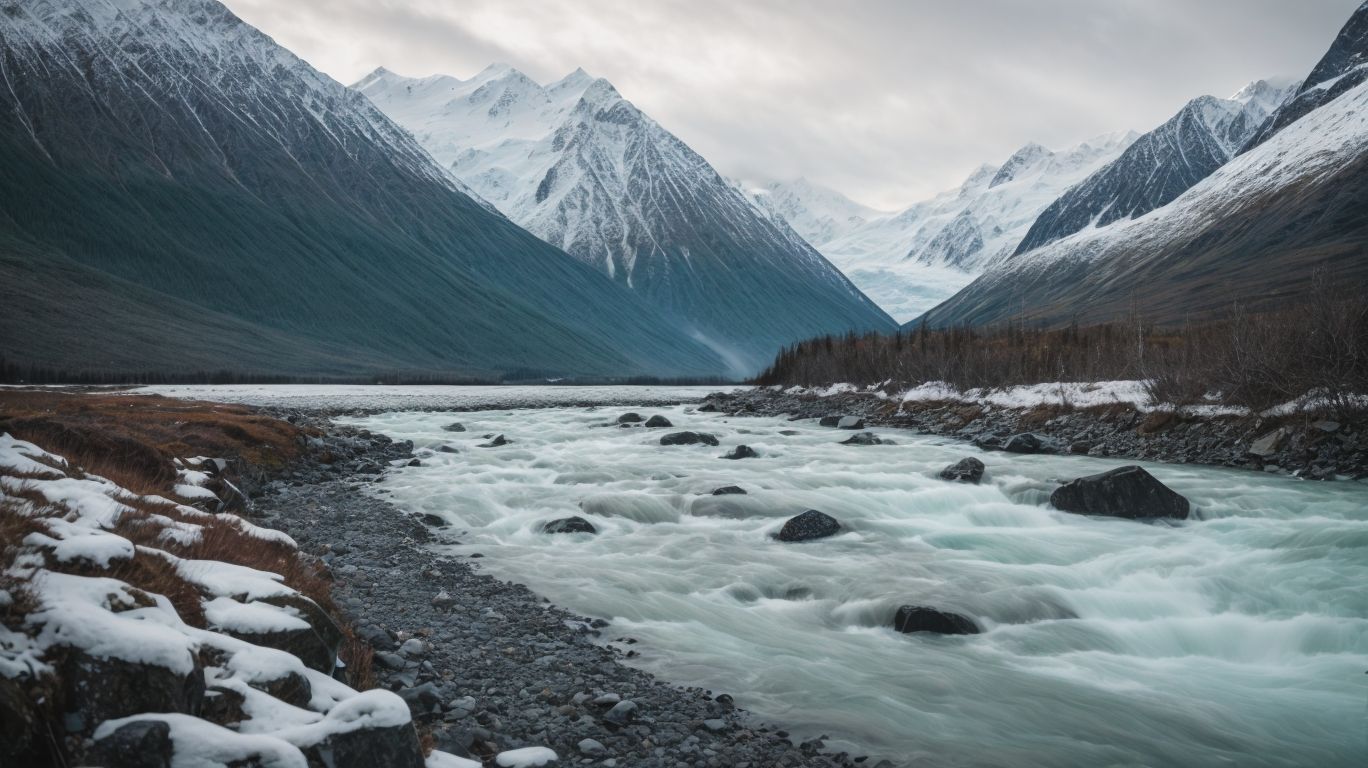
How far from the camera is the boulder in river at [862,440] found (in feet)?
129

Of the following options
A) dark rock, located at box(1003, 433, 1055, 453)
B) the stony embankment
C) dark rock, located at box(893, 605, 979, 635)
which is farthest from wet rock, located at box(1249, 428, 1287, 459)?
dark rock, located at box(893, 605, 979, 635)

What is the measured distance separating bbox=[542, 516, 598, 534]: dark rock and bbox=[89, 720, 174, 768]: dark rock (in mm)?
14824

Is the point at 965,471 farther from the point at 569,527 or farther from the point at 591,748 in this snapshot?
the point at 591,748

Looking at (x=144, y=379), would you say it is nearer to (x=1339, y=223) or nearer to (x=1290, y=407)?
(x=1290, y=407)

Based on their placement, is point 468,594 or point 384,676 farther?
point 468,594

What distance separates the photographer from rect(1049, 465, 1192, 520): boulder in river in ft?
68.9

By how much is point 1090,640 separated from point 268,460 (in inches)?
1004

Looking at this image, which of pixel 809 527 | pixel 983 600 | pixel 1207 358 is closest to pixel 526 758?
pixel 983 600

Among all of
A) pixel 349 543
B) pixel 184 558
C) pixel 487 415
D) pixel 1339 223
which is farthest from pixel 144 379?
pixel 1339 223

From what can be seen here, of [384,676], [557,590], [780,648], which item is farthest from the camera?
[557,590]

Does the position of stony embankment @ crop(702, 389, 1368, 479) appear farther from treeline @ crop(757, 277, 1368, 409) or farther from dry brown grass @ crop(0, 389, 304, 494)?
dry brown grass @ crop(0, 389, 304, 494)

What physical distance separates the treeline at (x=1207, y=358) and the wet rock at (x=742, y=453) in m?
19.8

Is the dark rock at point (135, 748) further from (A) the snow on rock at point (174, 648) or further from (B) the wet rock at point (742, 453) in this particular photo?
(B) the wet rock at point (742, 453)

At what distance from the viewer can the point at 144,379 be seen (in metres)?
133
